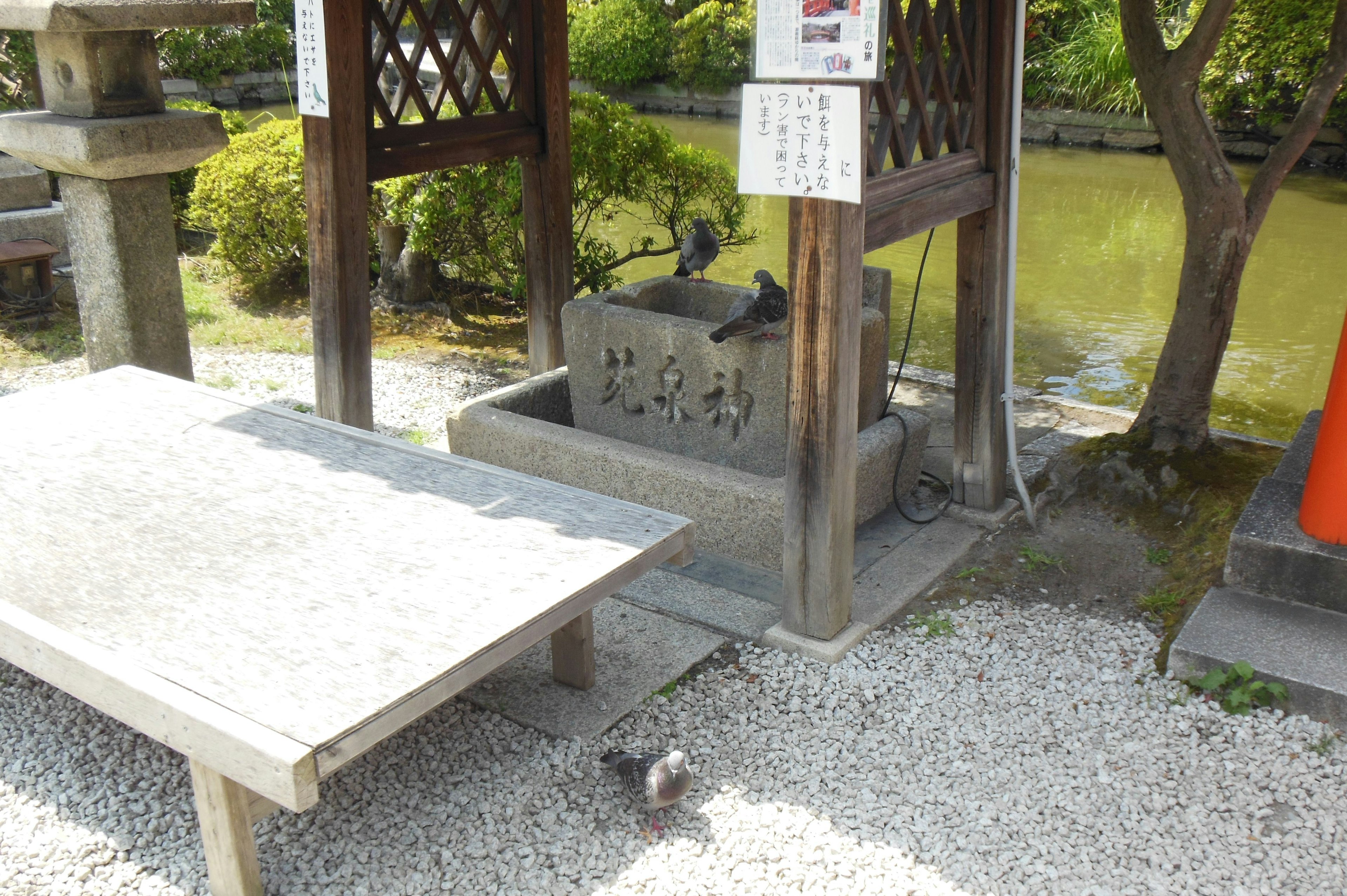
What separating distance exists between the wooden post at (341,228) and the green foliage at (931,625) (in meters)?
2.48

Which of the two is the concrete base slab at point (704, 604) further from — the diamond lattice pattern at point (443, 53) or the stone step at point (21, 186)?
the stone step at point (21, 186)

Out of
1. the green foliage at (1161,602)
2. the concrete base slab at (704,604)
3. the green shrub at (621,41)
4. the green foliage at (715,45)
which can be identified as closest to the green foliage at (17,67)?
the concrete base slab at (704,604)

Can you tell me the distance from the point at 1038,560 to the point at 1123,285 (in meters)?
5.30

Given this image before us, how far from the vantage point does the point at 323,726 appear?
2.25 m

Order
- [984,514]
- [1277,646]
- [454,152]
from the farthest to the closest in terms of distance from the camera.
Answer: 1. [454,152]
2. [984,514]
3. [1277,646]

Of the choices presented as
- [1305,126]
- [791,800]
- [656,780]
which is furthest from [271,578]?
[1305,126]

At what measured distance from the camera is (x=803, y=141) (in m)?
3.22

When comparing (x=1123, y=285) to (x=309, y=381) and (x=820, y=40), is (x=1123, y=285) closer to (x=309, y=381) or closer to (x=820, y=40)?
(x=309, y=381)

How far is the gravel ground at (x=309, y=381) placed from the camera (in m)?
5.90

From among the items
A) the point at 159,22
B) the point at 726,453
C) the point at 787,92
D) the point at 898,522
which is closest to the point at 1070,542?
the point at 898,522

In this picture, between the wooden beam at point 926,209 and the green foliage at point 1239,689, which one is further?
the wooden beam at point 926,209

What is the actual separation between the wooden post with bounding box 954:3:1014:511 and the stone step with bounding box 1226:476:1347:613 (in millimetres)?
1029

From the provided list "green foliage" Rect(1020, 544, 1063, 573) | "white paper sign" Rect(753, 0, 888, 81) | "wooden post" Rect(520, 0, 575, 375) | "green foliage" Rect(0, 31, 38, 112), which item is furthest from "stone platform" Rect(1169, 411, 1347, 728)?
"green foliage" Rect(0, 31, 38, 112)

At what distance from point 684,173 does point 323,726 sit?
5477mm
